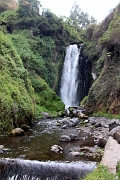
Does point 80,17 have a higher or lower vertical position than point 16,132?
higher

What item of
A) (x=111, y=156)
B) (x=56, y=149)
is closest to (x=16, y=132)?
(x=56, y=149)

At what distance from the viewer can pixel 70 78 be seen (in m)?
28.3

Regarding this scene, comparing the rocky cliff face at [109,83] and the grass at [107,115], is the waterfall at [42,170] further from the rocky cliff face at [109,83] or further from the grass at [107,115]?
the rocky cliff face at [109,83]

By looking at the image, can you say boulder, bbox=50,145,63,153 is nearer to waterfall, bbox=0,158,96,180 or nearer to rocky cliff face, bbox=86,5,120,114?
waterfall, bbox=0,158,96,180

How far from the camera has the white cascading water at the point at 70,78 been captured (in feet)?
88.8

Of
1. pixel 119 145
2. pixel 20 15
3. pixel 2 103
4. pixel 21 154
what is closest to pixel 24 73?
pixel 2 103

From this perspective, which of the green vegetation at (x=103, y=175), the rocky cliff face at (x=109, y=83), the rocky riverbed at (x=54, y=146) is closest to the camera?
the green vegetation at (x=103, y=175)

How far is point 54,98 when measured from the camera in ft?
72.9

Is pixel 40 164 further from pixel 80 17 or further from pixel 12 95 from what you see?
pixel 80 17

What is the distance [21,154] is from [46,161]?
1179mm

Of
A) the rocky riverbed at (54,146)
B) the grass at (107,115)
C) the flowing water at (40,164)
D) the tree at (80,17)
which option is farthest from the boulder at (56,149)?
the tree at (80,17)

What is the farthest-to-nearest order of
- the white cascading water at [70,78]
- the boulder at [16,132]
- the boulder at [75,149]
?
the white cascading water at [70,78], the boulder at [16,132], the boulder at [75,149]

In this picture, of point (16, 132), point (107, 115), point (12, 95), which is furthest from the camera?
point (107, 115)

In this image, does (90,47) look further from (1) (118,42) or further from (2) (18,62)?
(2) (18,62)
